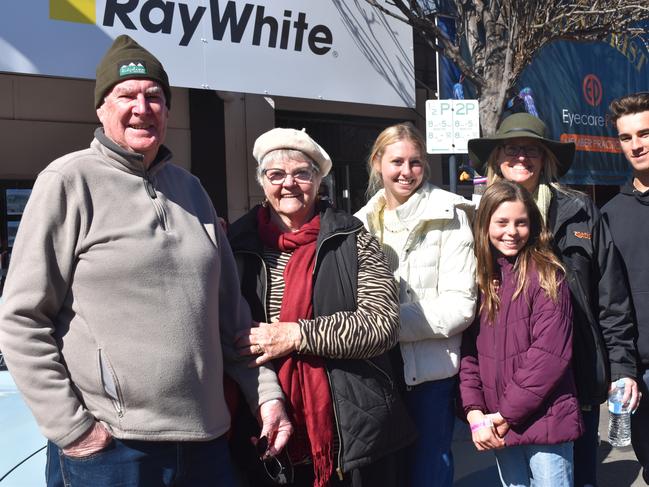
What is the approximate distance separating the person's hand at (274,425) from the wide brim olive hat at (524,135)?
1815 mm

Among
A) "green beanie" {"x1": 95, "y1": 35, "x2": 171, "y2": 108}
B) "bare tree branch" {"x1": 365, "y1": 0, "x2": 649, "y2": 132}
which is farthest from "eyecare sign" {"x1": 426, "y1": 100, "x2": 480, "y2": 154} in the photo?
"green beanie" {"x1": 95, "y1": 35, "x2": 171, "y2": 108}

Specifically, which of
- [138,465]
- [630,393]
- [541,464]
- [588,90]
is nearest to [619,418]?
[630,393]

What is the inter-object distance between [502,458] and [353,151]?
748cm

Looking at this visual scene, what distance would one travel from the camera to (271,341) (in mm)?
2363

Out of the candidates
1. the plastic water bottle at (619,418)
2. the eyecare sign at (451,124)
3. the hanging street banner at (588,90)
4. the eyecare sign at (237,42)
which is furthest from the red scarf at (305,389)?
the hanging street banner at (588,90)

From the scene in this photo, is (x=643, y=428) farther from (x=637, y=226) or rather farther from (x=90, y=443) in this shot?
(x=90, y=443)

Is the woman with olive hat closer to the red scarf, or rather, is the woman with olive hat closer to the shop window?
the red scarf

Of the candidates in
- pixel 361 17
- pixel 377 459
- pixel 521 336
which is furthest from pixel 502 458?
pixel 361 17

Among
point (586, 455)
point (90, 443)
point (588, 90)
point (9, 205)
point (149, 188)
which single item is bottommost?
point (586, 455)

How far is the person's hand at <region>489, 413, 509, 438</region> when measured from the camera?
112 inches

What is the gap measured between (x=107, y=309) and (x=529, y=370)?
163 centimetres

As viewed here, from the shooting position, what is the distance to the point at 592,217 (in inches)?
124

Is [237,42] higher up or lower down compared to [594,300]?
higher up

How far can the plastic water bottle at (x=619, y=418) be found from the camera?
120 inches
